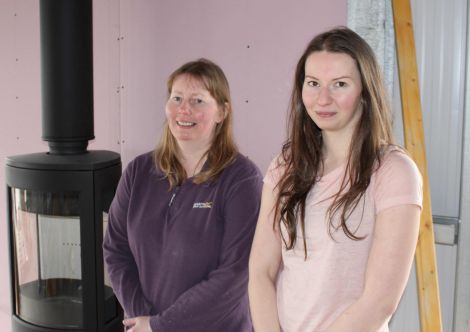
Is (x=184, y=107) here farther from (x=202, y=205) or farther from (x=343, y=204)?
(x=343, y=204)

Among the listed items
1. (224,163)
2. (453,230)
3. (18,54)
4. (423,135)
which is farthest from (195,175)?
(18,54)

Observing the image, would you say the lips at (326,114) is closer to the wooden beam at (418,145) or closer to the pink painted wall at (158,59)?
the wooden beam at (418,145)

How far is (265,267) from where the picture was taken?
1.38 meters

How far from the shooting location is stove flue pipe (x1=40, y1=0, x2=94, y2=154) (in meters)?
2.22

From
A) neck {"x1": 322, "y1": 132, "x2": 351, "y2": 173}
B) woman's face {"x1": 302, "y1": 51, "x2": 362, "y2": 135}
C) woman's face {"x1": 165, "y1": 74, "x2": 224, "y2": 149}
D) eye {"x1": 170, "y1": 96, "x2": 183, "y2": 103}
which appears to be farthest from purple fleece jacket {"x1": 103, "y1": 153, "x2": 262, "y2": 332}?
woman's face {"x1": 302, "y1": 51, "x2": 362, "y2": 135}

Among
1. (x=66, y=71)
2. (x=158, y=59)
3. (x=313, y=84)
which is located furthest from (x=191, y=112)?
(x=158, y=59)

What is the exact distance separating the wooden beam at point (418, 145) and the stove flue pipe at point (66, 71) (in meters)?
1.29

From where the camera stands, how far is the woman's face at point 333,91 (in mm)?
1191

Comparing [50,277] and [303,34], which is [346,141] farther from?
[50,277]

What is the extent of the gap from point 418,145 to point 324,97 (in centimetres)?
79

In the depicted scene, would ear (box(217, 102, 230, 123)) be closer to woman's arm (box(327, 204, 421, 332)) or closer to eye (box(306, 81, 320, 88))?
eye (box(306, 81, 320, 88))

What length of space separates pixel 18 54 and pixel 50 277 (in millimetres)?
1417

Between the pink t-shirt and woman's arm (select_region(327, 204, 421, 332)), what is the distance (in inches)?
1.0

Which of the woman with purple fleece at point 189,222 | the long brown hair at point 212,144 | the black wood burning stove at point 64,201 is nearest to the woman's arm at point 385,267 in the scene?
the woman with purple fleece at point 189,222
